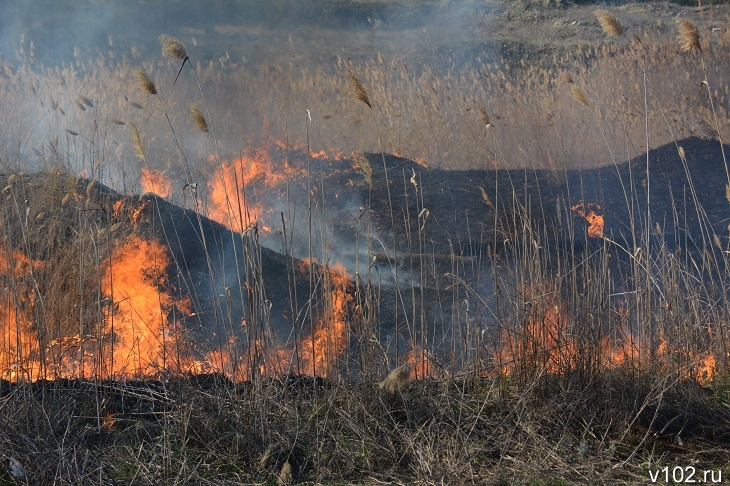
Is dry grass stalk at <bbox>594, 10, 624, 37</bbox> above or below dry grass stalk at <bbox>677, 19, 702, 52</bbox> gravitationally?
above

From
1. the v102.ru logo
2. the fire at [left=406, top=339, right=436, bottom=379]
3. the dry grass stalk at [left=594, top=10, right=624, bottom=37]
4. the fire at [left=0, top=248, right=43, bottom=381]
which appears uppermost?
the dry grass stalk at [left=594, top=10, right=624, bottom=37]

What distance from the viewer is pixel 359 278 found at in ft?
11.8

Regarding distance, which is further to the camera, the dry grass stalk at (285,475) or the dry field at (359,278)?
the dry field at (359,278)

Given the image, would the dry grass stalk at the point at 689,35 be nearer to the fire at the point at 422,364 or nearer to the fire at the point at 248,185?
the fire at the point at 422,364

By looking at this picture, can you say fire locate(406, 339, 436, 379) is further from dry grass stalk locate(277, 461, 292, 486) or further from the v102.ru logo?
the v102.ru logo

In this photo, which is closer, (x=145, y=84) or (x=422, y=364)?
(x=145, y=84)

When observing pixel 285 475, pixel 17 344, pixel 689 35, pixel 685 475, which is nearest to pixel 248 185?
pixel 17 344

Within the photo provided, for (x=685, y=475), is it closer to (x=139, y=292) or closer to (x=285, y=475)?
(x=285, y=475)

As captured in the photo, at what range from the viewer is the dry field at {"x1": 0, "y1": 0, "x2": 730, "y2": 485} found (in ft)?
10.6

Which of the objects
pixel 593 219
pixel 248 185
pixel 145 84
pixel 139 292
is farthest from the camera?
pixel 248 185

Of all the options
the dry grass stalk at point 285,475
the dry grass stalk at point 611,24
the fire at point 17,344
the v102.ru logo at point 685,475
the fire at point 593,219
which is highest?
the dry grass stalk at point 611,24

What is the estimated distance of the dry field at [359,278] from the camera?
10.6ft

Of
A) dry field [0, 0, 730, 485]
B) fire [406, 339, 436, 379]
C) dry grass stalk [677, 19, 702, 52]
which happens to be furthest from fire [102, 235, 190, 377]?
dry grass stalk [677, 19, 702, 52]

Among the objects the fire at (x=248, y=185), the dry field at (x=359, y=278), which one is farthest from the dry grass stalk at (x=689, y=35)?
the fire at (x=248, y=185)
